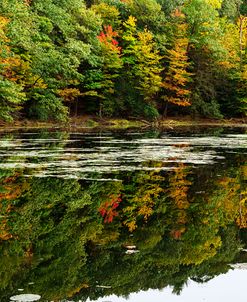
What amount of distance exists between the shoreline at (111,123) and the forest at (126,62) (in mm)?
844

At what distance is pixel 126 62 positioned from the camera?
52.5 metres

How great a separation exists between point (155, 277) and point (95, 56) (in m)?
42.5

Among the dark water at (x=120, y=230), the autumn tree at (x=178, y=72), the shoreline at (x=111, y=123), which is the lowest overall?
A: the shoreline at (x=111, y=123)

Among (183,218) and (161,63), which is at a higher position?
(161,63)

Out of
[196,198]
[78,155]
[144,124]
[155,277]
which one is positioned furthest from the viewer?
[144,124]

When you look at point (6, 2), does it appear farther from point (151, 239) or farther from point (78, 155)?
point (151, 239)

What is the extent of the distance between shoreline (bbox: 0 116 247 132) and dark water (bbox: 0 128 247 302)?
23.5 meters

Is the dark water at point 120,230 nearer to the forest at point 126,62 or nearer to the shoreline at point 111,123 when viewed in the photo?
the shoreline at point 111,123

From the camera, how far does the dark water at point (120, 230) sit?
638cm

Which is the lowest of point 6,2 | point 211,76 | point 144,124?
point 144,124

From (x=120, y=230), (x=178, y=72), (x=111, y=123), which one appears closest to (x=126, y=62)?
(x=178, y=72)

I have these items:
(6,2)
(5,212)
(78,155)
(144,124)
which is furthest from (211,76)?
(5,212)

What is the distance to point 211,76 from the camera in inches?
2293

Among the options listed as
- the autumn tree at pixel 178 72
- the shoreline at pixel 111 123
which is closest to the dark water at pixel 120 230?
the shoreline at pixel 111 123
